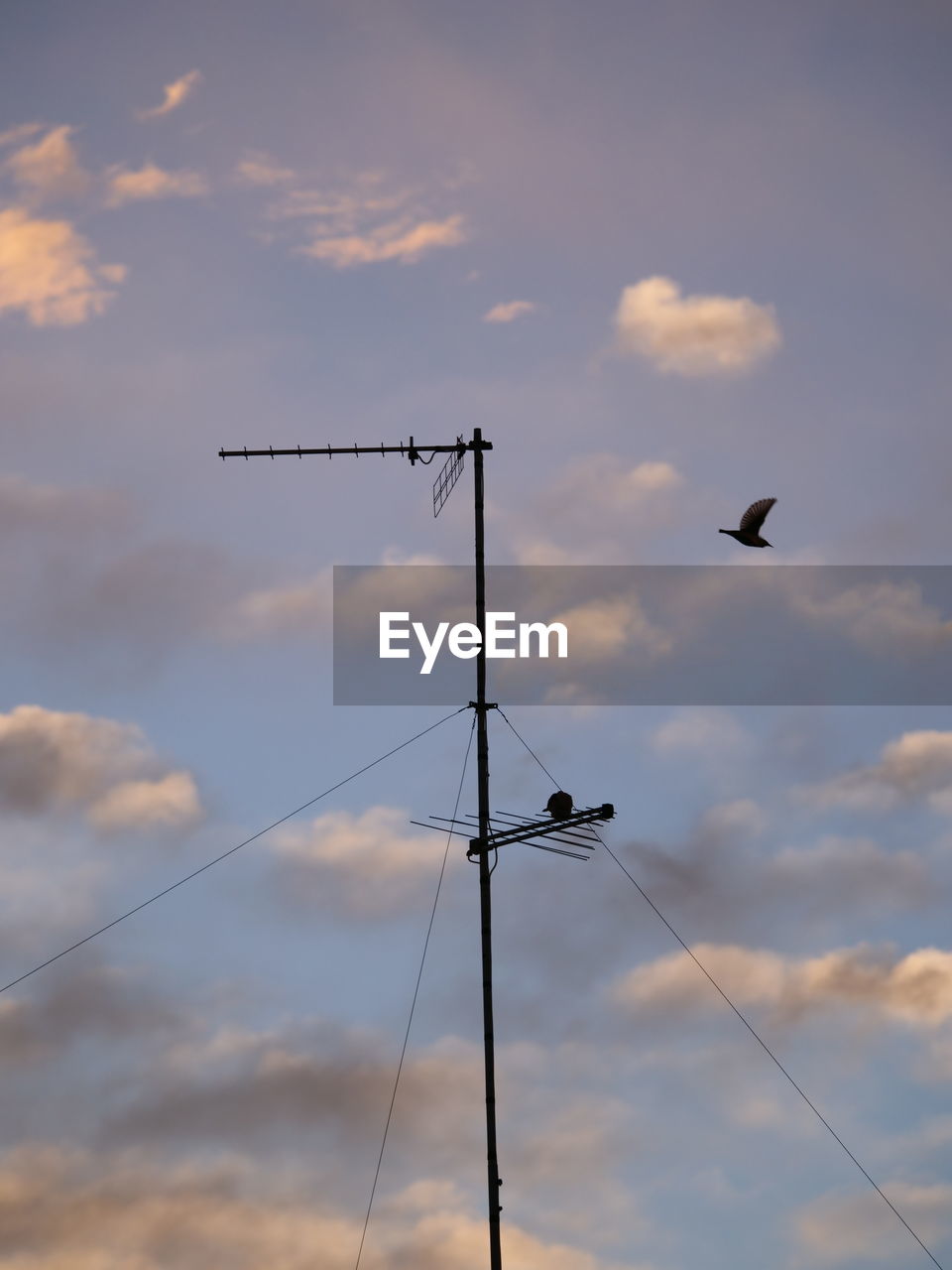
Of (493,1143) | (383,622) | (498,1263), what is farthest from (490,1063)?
(383,622)

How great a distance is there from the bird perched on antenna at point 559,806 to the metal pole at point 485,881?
1.53 metres

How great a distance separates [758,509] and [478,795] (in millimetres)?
9335

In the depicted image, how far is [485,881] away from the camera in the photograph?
38875 mm

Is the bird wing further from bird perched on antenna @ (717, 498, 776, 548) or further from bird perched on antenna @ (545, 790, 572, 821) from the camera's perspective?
bird perched on antenna @ (545, 790, 572, 821)

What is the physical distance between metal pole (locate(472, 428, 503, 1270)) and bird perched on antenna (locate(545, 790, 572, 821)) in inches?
60.3

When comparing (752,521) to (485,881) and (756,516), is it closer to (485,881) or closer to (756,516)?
(756,516)

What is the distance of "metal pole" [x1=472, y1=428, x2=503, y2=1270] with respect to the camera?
3722 centimetres

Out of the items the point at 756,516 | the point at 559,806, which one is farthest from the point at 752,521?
the point at 559,806

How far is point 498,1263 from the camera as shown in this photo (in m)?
36.5

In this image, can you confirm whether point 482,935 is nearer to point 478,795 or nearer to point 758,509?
point 478,795

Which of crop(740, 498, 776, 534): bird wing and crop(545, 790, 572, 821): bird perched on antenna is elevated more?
crop(740, 498, 776, 534): bird wing

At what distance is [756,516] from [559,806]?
8146mm

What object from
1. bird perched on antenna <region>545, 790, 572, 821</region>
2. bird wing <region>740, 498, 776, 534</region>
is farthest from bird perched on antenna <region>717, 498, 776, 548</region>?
bird perched on antenna <region>545, 790, 572, 821</region>

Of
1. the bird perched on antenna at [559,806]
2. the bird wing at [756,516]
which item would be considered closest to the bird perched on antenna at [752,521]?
the bird wing at [756,516]
